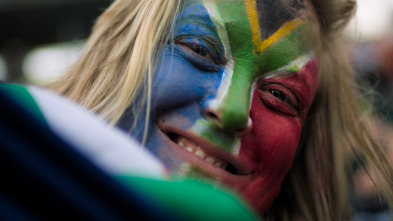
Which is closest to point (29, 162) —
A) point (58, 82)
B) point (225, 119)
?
point (225, 119)

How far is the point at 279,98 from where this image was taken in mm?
1404

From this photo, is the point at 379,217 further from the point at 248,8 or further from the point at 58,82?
the point at 58,82

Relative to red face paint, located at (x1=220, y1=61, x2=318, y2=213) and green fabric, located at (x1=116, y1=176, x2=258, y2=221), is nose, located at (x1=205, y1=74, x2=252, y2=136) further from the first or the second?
green fabric, located at (x1=116, y1=176, x2=258, y2=221)

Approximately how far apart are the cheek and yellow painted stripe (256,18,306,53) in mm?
143

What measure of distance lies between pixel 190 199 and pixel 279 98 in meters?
0.97

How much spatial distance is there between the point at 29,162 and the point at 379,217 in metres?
2.33

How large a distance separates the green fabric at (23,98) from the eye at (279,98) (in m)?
0.92

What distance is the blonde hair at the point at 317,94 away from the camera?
53.6 inches

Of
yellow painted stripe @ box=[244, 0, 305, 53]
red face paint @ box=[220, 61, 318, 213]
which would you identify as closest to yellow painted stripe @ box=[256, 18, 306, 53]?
yellow painted stripe @ box=[244, 0, 305, 53]

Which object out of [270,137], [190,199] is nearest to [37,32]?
[270,137]

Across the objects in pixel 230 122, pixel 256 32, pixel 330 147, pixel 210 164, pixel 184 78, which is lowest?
pixel 330 147

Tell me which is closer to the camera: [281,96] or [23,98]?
[23,98]

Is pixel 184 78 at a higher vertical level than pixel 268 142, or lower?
higher

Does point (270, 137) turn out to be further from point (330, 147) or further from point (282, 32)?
point (330, 147)
